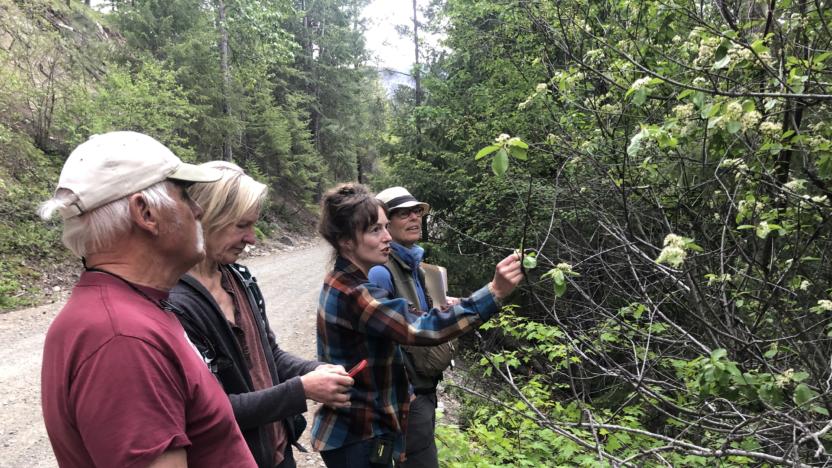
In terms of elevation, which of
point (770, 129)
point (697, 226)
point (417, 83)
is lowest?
point (697, 226)

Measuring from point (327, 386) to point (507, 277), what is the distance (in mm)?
778

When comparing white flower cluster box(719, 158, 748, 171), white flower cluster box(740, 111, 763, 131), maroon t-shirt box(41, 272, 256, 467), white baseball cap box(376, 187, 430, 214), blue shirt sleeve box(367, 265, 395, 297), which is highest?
white flower cluster box(740, 111, 763, 131)

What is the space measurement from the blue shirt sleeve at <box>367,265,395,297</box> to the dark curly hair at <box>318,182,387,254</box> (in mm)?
220

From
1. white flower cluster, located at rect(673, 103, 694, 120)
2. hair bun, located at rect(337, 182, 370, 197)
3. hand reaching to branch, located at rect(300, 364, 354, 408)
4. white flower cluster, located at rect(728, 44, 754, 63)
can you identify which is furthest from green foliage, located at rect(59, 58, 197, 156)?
white flower cluster, located at rect(728, 44, 754, 63)

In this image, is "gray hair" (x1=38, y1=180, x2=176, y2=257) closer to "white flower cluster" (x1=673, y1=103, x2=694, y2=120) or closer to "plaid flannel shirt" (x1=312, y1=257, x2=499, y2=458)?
"plaid flannel shirt" (x1=312, y1=257, x2=499, y2=458)

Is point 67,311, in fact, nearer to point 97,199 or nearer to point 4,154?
point 97,199

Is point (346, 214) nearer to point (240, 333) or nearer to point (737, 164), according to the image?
point (240, 333)

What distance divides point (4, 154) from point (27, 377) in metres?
8.34

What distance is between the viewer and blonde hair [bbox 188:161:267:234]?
1779 mm

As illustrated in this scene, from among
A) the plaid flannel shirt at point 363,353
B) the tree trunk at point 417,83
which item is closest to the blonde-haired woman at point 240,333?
the plaid flannel shirt at point 363,353

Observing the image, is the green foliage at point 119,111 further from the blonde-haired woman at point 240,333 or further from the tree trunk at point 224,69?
the blonde-haired woman at point 240,333

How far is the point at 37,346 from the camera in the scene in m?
6.73

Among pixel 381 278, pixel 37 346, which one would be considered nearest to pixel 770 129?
pixel 381 278

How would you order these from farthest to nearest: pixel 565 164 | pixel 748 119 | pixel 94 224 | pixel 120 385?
pixel 565 164, pixel 748 119, pixel 94 224, pixel 120 385
